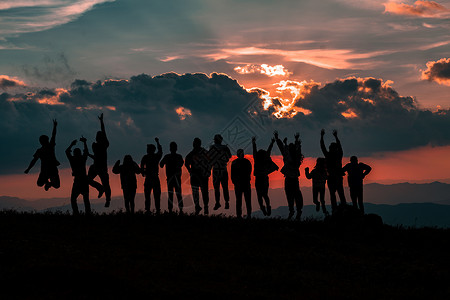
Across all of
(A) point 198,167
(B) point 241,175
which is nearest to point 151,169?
(A) point 198,167

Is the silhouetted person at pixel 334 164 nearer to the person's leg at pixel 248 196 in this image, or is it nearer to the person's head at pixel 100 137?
the person's leg at pixel 248 196

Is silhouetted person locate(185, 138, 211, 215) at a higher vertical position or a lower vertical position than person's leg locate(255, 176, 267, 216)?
higher

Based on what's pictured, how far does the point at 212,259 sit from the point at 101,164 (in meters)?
7.06

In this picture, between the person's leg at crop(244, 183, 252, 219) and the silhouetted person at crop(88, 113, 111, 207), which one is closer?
the silhouetted person at crop(88, 113, 111, 207)

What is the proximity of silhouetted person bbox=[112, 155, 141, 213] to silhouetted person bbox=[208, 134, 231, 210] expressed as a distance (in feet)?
9.49

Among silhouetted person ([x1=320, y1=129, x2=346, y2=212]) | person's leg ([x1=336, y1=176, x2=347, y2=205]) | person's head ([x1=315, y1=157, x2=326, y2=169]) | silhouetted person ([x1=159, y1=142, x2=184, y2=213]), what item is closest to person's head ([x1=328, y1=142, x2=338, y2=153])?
silhouetted person ([x1=320, y1=129, x2=346, y2=212])

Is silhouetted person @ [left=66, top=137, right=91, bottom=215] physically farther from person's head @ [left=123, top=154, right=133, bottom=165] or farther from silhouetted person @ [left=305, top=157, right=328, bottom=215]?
silhouetted person @ [left=305, top=157, right=328, bottom=215]

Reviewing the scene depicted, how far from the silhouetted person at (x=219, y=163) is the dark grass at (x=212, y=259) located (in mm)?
1092

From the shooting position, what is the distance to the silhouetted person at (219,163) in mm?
20953

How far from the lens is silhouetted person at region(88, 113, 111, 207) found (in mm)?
20469

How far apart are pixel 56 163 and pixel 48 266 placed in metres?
7.88

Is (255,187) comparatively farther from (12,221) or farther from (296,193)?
(12,221)

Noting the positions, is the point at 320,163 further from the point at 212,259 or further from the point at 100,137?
the point at 212,259

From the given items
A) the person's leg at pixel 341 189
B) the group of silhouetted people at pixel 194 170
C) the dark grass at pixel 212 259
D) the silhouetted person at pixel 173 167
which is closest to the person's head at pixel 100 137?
Result: the group of silhouetted people at pixel 194 170
